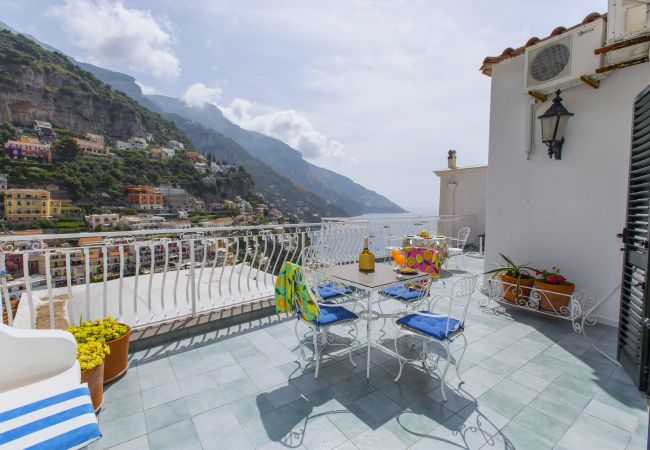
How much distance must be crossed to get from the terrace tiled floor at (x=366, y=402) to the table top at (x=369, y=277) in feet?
2.76

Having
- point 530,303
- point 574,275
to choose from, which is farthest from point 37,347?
point 574,275

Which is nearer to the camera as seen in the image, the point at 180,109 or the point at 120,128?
the point at 120,128

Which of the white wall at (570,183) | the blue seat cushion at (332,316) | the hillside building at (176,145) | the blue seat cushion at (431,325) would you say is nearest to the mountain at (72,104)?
the hillside building at (176,145)

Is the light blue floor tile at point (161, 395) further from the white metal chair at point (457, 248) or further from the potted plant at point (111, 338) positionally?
the white metal chair at point (457, 248)

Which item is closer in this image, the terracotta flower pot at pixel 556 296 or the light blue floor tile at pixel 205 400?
the light blue floor tile at pixel 205 400

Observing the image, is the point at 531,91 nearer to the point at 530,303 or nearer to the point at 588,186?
the point at 588,186

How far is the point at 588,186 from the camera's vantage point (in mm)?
3717

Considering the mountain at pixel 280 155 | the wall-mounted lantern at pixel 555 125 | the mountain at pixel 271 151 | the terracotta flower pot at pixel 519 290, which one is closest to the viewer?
the wall-mounted lantern at pixel 555 125

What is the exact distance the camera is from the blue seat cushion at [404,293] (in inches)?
123

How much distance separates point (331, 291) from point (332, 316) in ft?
2.29

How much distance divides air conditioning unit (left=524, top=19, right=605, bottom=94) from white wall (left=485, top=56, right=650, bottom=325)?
0.38 metres

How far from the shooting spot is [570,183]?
12.7 ft

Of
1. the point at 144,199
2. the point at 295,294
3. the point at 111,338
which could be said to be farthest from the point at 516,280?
the point at 144,199

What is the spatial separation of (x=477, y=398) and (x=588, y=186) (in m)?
3.35
